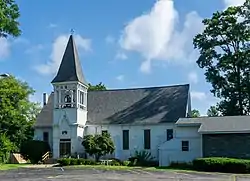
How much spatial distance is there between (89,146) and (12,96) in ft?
63.6

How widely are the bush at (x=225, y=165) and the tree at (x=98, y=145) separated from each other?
13808 mm

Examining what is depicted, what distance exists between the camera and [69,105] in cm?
4906

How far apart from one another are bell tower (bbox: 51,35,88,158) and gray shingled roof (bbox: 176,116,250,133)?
12571 mm

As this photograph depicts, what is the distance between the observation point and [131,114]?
49594 mm

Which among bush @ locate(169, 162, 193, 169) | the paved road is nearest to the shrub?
bush @ locate(169, 162, 193, 169)

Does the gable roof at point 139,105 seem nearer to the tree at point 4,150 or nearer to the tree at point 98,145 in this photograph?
the tree at point 98,145

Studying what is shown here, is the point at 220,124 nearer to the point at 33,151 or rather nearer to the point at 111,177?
the point at 111,177

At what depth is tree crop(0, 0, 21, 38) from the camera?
1919 cm

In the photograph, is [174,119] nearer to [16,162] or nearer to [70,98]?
[70,98]

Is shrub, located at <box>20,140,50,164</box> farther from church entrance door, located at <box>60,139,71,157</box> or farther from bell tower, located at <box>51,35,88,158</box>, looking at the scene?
church entrance door, located at <box>60,139,71,157</box>

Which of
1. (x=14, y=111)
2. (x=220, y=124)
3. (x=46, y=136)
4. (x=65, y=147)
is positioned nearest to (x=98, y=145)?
(x=65, y=147)

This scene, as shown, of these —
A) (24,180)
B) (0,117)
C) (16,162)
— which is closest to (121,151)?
(16,162)

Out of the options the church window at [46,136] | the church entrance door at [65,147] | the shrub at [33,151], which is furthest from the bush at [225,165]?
the church window at [46,136]

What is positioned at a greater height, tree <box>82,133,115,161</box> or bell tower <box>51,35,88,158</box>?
bell tower <box>51,35,88,158</box>
